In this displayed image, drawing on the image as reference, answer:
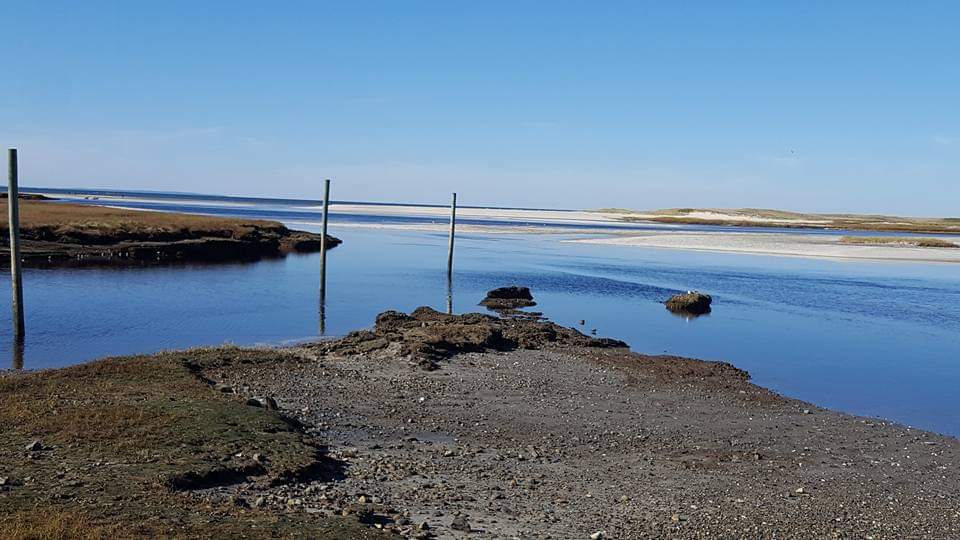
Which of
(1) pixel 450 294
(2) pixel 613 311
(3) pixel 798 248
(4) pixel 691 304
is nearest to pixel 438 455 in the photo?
(2) pixel 613 311

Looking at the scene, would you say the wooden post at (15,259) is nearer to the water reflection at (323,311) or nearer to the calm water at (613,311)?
the calm water at (613,311)

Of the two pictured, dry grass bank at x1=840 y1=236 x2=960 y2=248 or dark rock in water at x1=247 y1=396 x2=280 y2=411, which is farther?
dry grass bank at x1=840 y1=236 x2=960 y2=248

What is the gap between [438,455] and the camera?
12.7 metres

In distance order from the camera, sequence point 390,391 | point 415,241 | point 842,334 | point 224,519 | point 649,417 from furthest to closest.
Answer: point 415,241 < point 842,334 < point 390,391 < point 649,417 < point 224,519

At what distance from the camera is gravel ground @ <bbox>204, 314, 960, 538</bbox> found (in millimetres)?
10180

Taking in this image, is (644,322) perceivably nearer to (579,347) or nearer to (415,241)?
(579,347)

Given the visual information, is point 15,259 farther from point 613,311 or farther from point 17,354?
point 613,311

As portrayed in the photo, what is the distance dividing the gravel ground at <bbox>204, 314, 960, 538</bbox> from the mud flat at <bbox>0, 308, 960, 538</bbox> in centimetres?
5

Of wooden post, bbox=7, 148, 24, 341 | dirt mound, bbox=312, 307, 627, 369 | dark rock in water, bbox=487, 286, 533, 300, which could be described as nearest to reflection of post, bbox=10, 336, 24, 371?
wooden post, bbox=7, 148, 24, 341

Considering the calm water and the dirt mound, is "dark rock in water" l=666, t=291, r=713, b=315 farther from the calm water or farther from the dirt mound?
the dirt mound

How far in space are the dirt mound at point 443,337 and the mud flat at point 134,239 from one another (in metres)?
23.7

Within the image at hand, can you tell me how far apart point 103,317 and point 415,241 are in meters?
52.2

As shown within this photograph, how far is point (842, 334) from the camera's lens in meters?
30.2

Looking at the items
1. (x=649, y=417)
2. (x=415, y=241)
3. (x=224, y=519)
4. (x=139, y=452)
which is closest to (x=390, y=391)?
(x=649, y=417)
